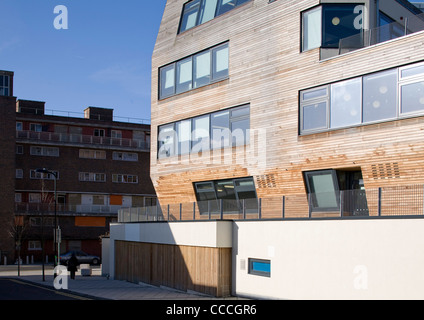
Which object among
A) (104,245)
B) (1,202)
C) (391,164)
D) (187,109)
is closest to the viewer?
(391,164)

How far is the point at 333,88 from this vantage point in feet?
63.5

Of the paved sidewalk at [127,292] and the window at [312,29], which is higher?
the window at [312,29]

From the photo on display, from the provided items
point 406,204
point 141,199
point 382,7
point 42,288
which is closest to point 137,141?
point 141,199

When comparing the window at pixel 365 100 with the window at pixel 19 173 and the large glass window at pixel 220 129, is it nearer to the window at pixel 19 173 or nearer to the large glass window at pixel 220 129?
the large glass window at pixel 220 129

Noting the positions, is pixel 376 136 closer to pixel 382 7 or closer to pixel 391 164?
pixel 391 164

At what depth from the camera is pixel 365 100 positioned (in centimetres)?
1833

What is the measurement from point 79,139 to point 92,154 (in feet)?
7.51

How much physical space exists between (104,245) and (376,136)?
2239 cm

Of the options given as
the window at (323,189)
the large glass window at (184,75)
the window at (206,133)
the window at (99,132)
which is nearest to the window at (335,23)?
the window at (206,133)

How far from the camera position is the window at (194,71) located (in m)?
24.5

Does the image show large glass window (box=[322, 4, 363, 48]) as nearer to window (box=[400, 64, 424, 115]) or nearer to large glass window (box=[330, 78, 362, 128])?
large glass window (box=[330, 78, 362, 128])

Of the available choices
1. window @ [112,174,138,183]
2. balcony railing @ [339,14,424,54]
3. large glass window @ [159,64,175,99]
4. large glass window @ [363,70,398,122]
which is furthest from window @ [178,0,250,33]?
window @ [112,174,138,183]

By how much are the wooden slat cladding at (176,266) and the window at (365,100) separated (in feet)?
20.5

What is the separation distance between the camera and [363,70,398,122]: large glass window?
688 inches
